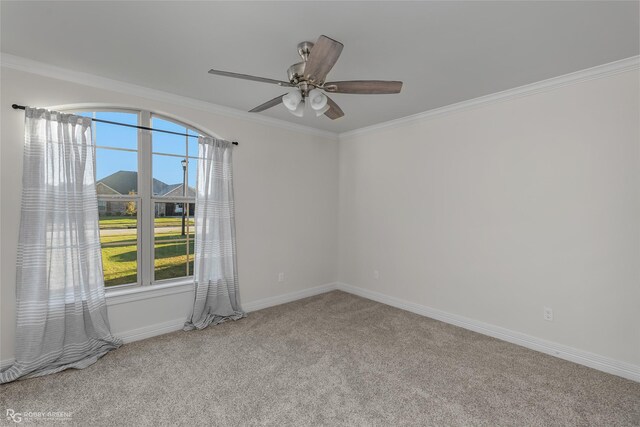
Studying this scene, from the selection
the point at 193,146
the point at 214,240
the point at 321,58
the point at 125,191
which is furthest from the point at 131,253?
the point at 321,58

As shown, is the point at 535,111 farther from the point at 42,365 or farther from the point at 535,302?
the point at 42,365

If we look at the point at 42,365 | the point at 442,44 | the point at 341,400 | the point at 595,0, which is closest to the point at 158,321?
the point at 42,365

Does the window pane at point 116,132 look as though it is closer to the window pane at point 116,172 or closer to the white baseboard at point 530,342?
the window pane at point 116,172

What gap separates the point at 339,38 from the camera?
212 centimetres

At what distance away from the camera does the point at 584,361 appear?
263cm

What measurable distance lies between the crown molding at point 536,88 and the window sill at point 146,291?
3.32 meters

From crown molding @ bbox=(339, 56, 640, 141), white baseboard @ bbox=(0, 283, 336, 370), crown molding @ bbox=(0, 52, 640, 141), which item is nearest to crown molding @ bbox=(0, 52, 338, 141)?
crown molding @ bbox=(0, 52, 640, 141)

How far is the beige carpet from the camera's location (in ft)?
6.54

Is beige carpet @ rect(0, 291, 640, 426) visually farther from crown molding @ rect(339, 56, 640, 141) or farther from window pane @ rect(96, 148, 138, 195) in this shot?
crown molding @ rect(339, 56, 640, 141)

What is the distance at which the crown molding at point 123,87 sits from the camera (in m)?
2.47

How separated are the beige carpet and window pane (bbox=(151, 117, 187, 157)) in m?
2.02

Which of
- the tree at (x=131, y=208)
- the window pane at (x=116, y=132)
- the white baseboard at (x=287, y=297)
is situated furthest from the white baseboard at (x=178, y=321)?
the window pane at (x=116, y=132)

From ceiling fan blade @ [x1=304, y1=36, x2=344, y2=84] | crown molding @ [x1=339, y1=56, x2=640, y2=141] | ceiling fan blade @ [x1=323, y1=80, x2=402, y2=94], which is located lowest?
ceiling fan blade @ [x1=323, y1=80, x2=402, y2=94]

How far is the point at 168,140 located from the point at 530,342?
4314 millimetres
